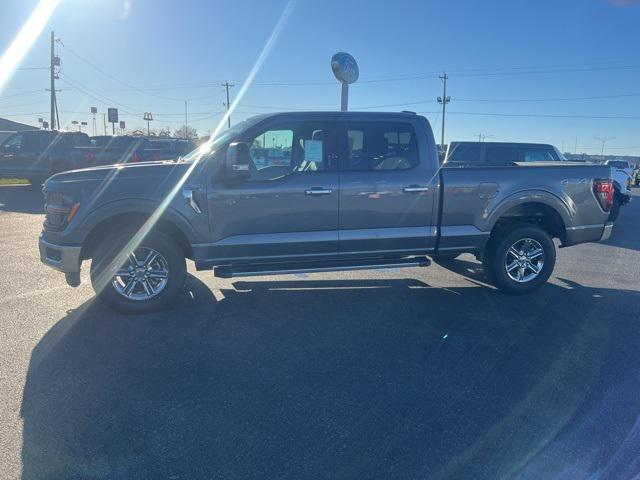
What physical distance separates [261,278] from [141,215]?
199cm

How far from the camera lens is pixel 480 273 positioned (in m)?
6.82

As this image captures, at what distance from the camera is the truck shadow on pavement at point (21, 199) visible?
42.0 feet

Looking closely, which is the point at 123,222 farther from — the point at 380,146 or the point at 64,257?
the point at 380,146

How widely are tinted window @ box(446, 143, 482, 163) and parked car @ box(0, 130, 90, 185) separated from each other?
1375 cm

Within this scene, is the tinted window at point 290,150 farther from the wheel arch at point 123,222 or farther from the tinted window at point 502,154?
the tinted window at point 502,154

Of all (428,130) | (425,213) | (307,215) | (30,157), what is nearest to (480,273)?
(425,213)

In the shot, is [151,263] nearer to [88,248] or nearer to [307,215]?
[88,248]

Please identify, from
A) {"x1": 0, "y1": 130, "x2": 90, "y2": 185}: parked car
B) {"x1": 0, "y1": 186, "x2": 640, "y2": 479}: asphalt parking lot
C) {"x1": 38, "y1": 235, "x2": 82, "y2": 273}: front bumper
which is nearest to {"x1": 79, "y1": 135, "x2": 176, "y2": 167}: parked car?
{"x1": 0, "y1": 130, "x2": 90, "y2": 185}: parked car

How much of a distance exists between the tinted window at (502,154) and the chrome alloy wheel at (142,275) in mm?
10376

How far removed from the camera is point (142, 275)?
197 inches

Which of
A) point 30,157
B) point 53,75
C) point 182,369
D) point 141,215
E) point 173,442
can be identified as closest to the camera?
point 173,442

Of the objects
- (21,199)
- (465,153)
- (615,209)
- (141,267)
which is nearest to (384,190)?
(141,267)

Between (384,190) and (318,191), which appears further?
(384,190)

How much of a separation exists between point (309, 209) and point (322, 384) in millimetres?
2139
